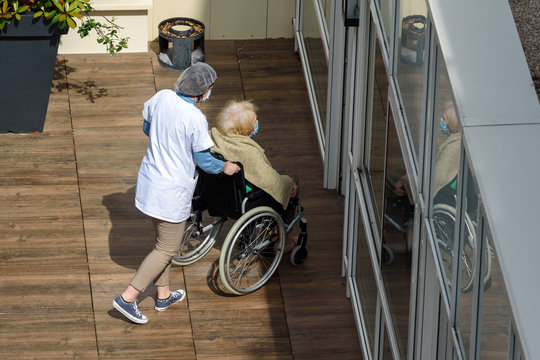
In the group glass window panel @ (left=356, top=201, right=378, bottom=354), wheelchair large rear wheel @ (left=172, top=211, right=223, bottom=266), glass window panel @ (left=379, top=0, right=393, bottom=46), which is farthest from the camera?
wheelchair large rear wheel @ (left=172, top=211, right=223, bottom=266)

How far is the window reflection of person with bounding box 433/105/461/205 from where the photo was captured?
3.29 m

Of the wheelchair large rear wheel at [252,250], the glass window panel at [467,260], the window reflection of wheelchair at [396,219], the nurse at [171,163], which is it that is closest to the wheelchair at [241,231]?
the wheelchair large rear wheel at [252,250]

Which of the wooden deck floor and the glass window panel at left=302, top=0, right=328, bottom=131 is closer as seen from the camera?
the wooden deck floor

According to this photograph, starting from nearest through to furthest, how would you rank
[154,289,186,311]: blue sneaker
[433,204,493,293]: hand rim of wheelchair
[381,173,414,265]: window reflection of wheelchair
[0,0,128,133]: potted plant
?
[433,204,493,293]: hand rim of wheelchair < [381,173,414,265]: window reflection of wheelchair < [154,289,186,311]: blue sneaker < [0,0,128,133]: potted plant

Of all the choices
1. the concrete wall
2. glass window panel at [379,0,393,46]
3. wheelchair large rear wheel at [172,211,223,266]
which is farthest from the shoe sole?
the concrete wall

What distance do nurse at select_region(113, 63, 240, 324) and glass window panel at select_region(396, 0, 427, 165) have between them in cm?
120

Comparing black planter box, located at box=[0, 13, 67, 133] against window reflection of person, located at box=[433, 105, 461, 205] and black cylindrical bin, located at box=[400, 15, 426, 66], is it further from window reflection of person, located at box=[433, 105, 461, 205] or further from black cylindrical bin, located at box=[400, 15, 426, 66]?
window reflection of person, located at box=[433, 105, 461, 205]

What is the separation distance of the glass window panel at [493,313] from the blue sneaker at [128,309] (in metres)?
2.67

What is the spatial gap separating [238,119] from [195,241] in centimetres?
97

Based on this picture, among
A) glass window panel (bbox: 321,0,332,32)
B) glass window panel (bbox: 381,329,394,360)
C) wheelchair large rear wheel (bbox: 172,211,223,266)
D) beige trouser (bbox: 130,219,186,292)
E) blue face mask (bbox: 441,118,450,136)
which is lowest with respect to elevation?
wheelchair large rear wheel (bbox: 172,211,223,266)

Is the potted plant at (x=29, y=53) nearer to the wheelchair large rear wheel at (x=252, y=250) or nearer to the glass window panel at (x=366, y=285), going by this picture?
the wheelchair large rear wheel at (x=252, y=250)

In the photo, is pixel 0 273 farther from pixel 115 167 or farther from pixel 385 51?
pixel 385 51

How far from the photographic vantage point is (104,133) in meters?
7.20

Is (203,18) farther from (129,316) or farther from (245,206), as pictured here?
(129,316)
